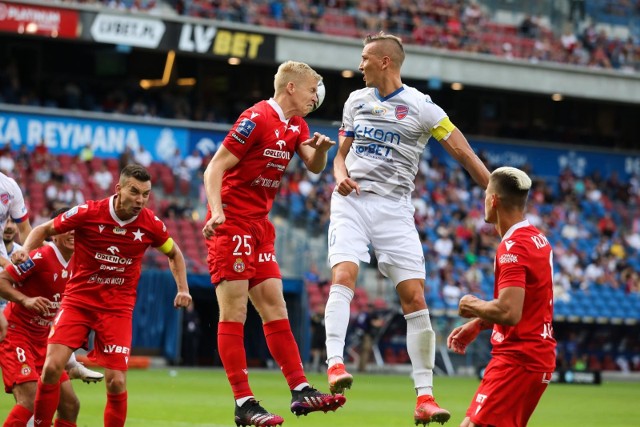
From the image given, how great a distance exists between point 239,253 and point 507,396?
282 centimetres

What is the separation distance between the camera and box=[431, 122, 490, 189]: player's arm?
9250 millimetres

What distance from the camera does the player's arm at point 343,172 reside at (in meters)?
9.42

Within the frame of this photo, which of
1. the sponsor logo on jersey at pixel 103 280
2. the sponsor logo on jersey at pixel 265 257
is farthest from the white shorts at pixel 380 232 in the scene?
the sponsor logo on jersey at pixel 103 280

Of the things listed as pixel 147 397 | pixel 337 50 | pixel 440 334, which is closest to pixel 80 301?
pixel 147 397

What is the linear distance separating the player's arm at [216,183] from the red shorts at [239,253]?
362mm

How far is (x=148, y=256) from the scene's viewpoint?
27.8 meters

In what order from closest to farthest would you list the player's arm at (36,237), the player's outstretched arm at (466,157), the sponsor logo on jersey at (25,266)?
the player's outstretched arm at (466,157)
the player's arm at (36,237)
the sponsor logo on jersey at (25,266)

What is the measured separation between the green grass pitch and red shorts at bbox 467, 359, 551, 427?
19.3 ft

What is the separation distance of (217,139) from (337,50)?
4.46 m

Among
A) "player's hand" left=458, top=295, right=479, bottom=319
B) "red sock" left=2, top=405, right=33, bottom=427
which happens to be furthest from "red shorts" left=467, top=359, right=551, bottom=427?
"red sock" left=2, top=405, right=33, bottom=427

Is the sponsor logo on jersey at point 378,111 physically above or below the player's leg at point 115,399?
above

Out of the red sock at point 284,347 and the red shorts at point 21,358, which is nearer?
the red sock at point 284,347

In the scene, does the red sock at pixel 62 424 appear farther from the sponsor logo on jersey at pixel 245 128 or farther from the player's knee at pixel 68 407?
the sponsor logo on jersey at pixel 245 128

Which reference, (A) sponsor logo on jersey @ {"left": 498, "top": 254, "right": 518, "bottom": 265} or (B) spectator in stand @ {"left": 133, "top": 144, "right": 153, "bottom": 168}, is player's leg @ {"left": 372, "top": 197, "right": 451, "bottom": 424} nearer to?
(A) sponsor logo on jersey @ {"left": 498, "top": 254, "right": 518, "bottom": 265}
